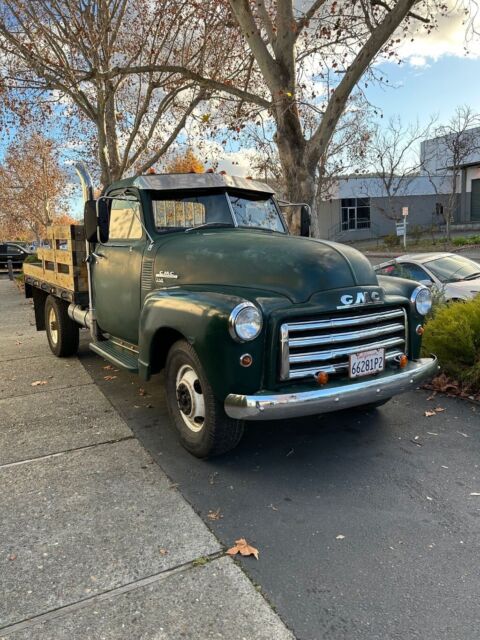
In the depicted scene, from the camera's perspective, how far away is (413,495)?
132 inches

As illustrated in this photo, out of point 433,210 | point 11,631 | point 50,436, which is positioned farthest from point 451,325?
point 433,210

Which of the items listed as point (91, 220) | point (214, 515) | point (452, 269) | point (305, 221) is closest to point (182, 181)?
point (91, 220)

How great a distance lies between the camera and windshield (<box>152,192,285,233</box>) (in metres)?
4.90

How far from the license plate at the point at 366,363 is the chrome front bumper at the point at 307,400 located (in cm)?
7

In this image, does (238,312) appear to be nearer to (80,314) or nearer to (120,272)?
(120,272)

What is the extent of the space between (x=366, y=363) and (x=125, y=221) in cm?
298

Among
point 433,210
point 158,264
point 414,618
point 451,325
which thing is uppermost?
point 433,210

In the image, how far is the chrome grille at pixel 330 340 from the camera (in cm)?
345

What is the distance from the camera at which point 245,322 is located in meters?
3.34

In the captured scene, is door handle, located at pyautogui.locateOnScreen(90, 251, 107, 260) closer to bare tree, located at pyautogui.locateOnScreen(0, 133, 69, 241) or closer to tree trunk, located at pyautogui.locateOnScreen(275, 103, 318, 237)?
tree trunk, located at pyautogui.locateOnScreen(275, 103, 318, 237)

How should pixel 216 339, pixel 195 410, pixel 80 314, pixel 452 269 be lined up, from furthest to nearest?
pixel 452 269, pixel 80 314, pixel 195 410, pixel 216 339

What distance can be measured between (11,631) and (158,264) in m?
2.97

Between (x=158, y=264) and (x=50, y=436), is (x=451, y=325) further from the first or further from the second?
(x=50, y=436)

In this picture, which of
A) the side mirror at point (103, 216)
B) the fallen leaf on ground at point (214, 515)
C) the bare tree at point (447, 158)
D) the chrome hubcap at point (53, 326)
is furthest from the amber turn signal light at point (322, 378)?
the bare tree at point (447, 158)
